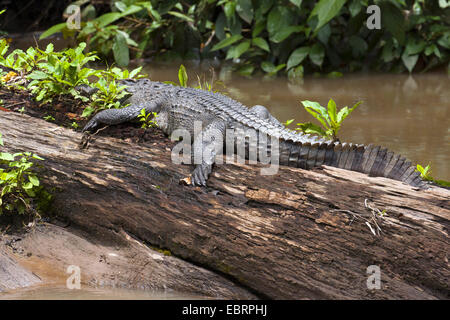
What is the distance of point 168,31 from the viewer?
9.95 meters

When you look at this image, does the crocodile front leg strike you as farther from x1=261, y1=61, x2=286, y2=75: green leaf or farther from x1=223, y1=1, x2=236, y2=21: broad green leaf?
x1=223, y1=1, x2=236, y2=21: broad green leaf

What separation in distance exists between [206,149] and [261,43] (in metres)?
5.54

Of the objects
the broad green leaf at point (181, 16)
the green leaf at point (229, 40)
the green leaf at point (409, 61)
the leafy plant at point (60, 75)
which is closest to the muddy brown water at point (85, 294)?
the leafy plant at point (60, 75)

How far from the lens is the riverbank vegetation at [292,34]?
866cm

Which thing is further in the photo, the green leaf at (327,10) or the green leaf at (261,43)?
the green leaf at (261,43)

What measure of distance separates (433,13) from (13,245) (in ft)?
27.3

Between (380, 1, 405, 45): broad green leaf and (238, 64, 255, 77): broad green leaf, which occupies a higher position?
(380, 1, 405, 45): broad green leaf

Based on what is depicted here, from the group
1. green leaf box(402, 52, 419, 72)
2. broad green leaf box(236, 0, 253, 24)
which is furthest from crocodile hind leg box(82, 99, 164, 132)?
green leaf box(402, 52, 419, 72)

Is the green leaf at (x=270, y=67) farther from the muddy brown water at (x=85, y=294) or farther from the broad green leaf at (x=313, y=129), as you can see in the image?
the muddy brown water at (x=85, y=294)

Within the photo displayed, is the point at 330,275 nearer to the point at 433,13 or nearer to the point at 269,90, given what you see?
the point at 269,90

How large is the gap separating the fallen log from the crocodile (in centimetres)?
11

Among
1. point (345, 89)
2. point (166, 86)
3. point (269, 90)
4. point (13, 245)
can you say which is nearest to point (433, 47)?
point (345, 89)

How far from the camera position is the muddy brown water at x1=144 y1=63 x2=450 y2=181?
5.93m

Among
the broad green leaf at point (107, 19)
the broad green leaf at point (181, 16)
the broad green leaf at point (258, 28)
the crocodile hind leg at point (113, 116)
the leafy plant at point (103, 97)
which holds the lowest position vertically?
the crocodile hind leg at point (113, 116)
